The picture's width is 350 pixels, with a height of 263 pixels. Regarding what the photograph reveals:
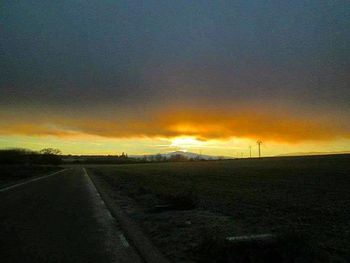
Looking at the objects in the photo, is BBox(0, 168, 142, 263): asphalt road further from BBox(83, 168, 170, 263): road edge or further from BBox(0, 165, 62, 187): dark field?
BBox(0, 165, 62, 187): dark field

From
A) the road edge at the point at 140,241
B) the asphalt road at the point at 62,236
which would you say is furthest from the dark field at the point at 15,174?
the road edge at the point at 140,241

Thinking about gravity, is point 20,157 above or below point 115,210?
above

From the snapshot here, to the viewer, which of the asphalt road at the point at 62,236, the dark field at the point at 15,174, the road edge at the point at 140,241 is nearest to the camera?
the road edge at the point at 140,241

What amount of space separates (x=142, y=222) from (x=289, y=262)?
5.84m

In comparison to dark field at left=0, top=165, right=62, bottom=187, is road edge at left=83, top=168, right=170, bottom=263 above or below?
below

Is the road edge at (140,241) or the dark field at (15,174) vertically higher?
the dark field at (15,174)

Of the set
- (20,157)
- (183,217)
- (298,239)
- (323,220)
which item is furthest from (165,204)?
(20,157)

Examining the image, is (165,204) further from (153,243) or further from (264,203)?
(153,243)

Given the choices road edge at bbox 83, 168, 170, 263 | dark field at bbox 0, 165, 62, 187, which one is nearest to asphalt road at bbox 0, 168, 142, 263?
road edge at bbox 83, 168, 170, 263

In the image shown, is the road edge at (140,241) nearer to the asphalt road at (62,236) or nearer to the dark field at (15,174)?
the asphalt road at (62,236)

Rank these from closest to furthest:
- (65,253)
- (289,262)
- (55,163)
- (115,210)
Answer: (289,262) → (65,253) → (115,210) → (55,163)

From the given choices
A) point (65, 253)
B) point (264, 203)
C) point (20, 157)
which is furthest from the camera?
point (20, 157)

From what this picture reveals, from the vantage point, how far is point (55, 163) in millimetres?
136625

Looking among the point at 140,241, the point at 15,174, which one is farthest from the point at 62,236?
the point at 15,174
